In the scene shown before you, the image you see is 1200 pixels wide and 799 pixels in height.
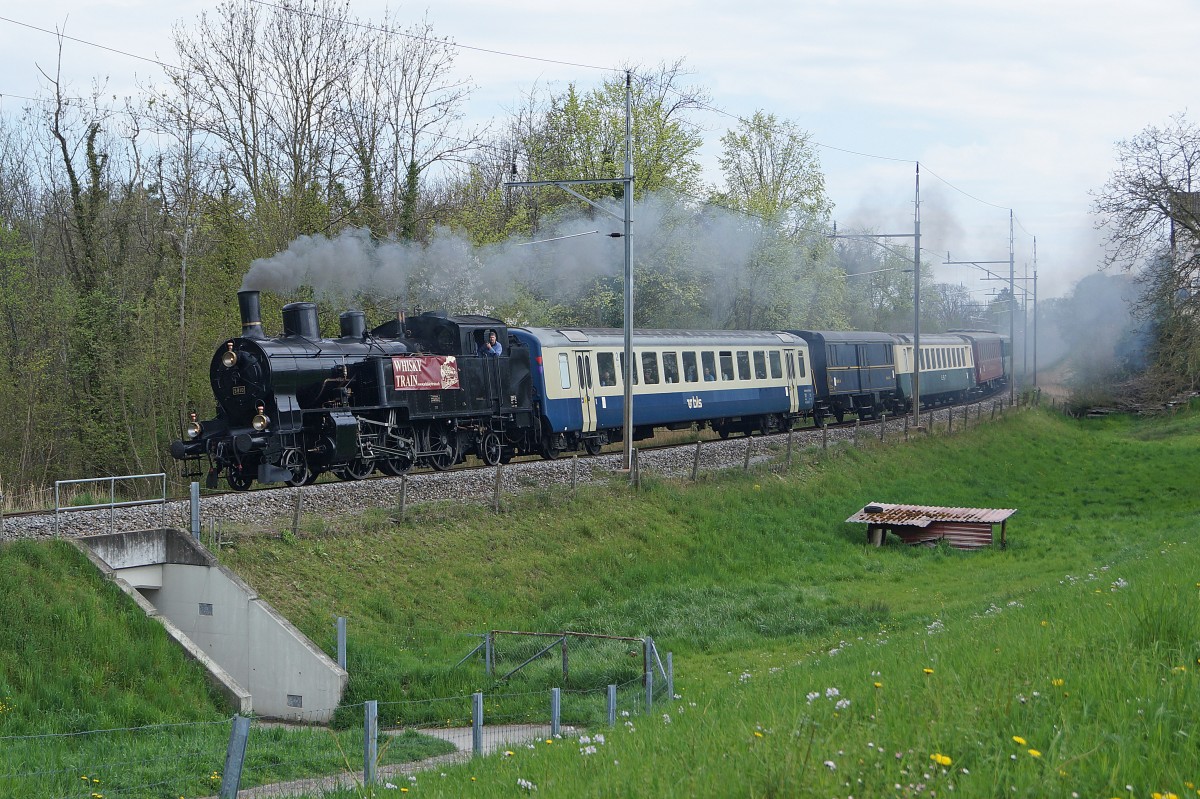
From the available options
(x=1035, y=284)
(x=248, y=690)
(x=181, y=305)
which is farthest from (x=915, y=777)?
(x=1035, y=284)

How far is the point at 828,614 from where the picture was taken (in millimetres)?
18297

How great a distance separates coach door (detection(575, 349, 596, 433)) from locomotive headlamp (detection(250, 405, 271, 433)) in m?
9.18

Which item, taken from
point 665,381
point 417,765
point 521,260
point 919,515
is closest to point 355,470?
point 665,381

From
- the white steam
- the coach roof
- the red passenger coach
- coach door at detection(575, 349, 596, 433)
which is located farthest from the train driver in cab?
the red passenger coach

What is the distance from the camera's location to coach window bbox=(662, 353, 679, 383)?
29.2 m

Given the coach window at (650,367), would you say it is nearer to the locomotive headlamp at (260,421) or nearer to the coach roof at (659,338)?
the coach roof at (659,338)

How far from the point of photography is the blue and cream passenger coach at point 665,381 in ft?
85.0

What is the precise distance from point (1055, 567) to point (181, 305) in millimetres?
23405

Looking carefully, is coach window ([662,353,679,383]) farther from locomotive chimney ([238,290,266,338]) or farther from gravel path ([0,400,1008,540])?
locomotive chimney ([238,290,266,338])

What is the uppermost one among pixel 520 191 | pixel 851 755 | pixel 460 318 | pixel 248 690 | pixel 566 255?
pixel 520 191

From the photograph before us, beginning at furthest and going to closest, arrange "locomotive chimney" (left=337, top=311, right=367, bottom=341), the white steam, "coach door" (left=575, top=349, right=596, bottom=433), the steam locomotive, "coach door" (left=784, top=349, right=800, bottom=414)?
"coach door" (left=784, top=349, right=800, bottom=414)
"coach door" (left=575, top=349, right=596, bottom=433)
the white steam
"locomotive chimney" (left=337, top=311, right=367, bottom=341)
the steam locomotive

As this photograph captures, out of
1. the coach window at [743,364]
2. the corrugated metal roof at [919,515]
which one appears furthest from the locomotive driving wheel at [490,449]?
the coach window at [743,364]

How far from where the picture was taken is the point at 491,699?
14156 mm

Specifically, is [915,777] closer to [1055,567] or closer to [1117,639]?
[1117,639]
